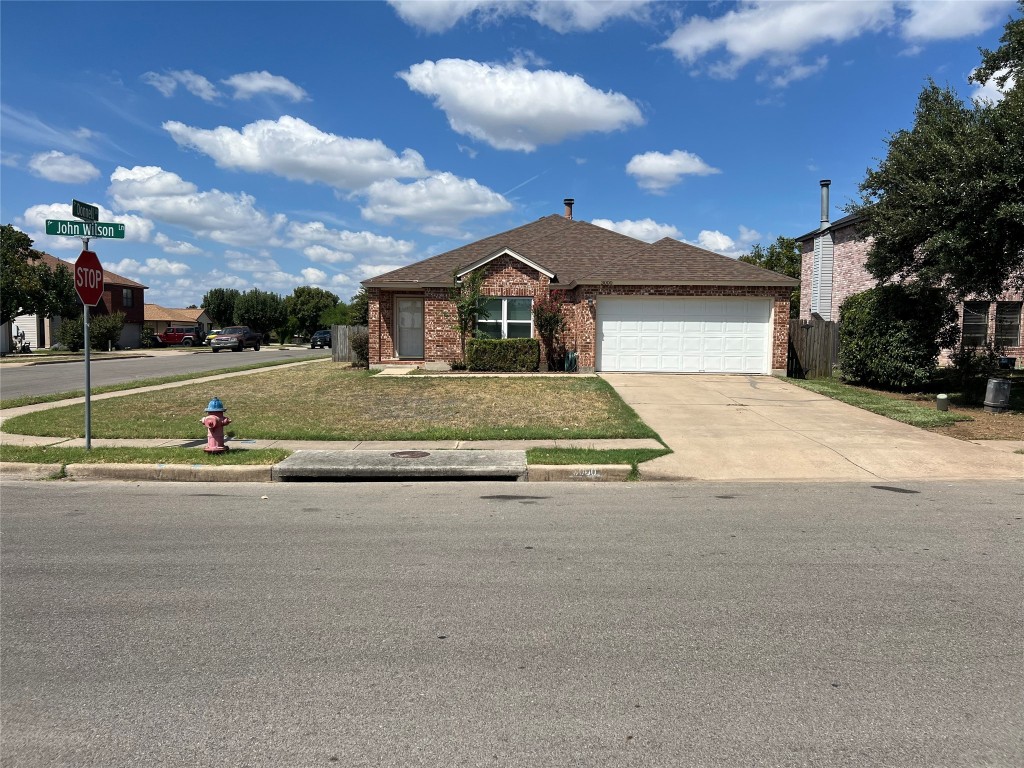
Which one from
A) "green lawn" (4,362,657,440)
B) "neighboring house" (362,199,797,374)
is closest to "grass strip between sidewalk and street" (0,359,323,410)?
"green lawn" (4,362,657,440)

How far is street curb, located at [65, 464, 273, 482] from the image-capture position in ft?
28.8

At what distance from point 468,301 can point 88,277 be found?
12101mm

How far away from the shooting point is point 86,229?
31.0ft

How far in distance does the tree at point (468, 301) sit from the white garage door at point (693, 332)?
3.69 meters

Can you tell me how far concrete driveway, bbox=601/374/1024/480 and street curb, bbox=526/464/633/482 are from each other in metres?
0.36

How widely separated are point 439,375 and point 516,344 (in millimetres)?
2900

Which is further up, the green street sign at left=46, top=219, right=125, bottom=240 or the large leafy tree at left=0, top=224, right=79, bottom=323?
the large leafy tree at left=0, top=224, right=79, bottom=323

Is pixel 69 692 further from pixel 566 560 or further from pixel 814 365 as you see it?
pixel 814 365

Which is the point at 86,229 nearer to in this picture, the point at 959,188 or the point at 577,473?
the point at 577,473

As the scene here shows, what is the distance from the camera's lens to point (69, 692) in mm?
3342

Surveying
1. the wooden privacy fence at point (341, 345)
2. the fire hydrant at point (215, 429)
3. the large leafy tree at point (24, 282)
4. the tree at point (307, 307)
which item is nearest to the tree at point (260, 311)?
the tree at point (307, 307)

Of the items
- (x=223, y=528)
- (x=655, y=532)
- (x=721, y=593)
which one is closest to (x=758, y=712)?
(x=721, y=593)

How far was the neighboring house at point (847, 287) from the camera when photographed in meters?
23.9

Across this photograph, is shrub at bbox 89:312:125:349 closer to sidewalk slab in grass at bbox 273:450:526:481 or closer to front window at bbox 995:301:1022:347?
sidewalk slab in grass at bbox 273:450:526:481
